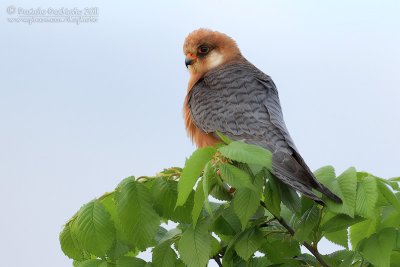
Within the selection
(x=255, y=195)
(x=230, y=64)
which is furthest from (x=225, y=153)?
(x=230, y=64)

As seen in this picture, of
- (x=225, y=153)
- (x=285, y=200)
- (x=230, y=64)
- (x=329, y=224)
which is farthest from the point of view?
(x=230, y=64)

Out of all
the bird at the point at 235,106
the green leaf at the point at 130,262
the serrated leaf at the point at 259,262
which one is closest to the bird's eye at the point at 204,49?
the bird at the point at 235,106

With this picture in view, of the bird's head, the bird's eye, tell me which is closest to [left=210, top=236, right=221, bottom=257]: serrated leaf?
the bird's head

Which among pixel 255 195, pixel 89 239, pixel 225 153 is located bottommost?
pixel 89 239

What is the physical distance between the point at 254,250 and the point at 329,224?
0.34m

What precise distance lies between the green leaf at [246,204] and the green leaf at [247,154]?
22 cm

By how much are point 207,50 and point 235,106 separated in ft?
3.75

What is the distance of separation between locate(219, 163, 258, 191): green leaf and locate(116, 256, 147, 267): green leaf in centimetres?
66

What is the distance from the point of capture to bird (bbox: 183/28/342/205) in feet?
9.12

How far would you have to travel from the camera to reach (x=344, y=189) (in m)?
2.45

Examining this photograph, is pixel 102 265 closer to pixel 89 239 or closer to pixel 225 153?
pixel 89 239

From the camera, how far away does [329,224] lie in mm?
2471

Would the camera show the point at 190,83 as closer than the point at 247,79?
No

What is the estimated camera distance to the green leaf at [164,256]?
2.58 metres
